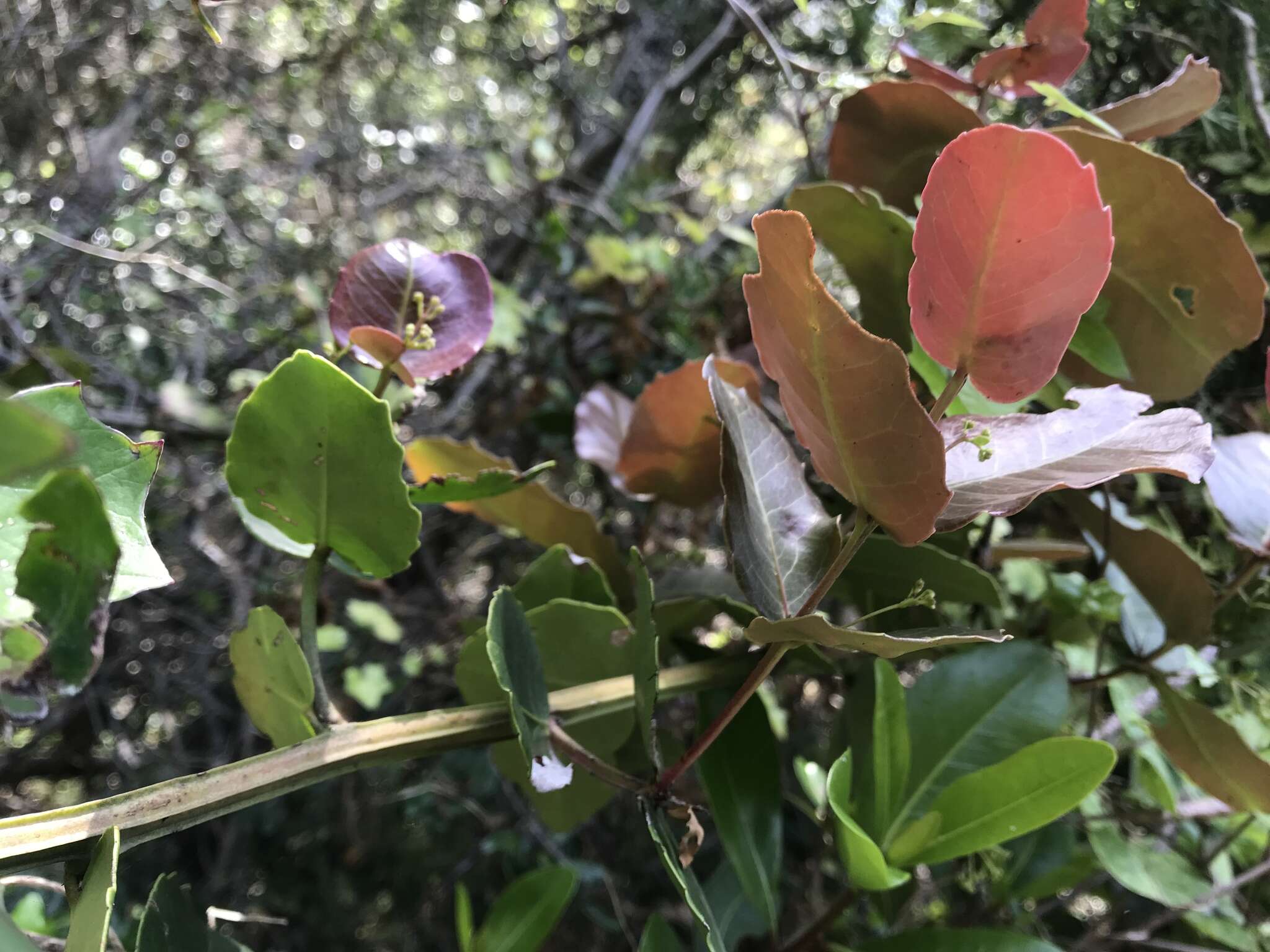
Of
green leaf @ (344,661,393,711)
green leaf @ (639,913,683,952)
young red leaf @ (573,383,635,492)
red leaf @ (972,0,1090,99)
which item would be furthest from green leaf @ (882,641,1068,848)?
green leaf @ (344,661,393,711)

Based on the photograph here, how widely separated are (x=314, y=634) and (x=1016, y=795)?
37 cm

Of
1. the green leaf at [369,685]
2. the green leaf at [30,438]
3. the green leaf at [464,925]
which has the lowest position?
the green leaf at [369,685]

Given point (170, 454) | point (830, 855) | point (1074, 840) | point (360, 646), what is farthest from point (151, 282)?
point (1074, 840)

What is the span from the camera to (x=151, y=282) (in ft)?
4.17

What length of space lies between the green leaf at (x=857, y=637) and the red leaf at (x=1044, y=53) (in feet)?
1.27

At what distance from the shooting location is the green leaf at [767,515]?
0.30 metres

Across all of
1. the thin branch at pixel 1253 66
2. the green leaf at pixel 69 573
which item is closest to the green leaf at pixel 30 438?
the green leaf at pixel 69 573

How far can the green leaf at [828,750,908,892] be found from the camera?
1.06ft

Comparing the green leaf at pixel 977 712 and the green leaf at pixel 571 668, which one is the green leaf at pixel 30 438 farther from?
the green leaf at pixel 977 712

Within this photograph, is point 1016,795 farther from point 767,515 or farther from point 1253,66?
point 1253,66

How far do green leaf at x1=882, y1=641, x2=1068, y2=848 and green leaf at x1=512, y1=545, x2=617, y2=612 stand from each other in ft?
0.71

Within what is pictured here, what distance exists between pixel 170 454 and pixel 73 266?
0.33m

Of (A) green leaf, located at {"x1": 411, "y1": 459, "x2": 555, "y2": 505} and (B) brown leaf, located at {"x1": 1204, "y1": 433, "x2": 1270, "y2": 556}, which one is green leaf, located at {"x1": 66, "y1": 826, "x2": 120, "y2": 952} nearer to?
(A) green leaf, located at {"x1": 411, "y1": 459, "x2": 555, "y2": 505}

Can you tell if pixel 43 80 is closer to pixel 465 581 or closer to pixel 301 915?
pixel 465 581
